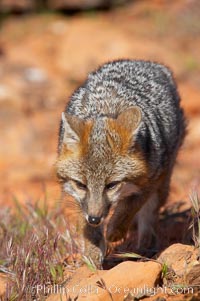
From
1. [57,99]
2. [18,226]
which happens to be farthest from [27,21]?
[18,226]

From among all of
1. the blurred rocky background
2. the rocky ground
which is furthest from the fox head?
the blurred rocky background

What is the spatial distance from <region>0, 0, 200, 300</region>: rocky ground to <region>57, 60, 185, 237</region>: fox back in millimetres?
1188

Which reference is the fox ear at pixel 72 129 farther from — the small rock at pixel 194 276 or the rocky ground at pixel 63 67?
the rocky ground at pixel 63 67

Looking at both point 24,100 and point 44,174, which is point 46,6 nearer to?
point 24,100

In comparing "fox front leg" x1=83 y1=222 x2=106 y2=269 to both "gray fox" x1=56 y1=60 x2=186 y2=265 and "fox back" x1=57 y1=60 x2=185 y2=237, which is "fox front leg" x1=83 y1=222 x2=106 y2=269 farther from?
"fox back" x1=57 y1=60 x2=185 y2=237

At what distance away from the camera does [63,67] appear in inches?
634

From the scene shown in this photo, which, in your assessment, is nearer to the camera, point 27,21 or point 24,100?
point 24,100

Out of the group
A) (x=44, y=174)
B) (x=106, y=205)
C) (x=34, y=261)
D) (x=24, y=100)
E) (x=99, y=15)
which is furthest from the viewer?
(x=99, y=15)

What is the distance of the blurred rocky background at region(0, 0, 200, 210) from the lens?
10.9 meters

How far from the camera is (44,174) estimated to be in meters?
10.6

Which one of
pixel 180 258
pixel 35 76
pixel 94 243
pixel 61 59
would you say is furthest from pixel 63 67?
pixel 180 258

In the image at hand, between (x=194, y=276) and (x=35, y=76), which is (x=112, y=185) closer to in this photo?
(x=194, y=276)

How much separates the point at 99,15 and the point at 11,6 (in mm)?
2660

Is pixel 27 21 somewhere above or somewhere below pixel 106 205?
above
